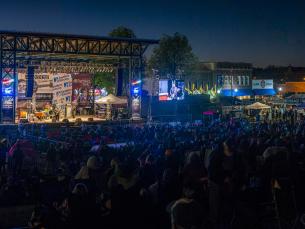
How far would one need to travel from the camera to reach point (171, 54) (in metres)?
62.1

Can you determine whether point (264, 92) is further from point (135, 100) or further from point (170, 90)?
point (135, 100)

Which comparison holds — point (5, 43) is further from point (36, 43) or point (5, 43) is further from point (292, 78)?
point (292, 78)

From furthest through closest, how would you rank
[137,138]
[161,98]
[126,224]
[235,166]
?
[161,98], [137,138], [235,166], [126,224]

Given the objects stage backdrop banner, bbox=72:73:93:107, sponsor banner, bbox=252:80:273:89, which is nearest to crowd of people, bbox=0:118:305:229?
stage backdrop banner, bbox=72:73:93:107

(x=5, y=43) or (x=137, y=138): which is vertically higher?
(x=5, y=43)

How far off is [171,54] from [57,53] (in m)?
32.6

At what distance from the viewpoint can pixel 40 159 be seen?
571 inches

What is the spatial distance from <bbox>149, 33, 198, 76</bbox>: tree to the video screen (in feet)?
52.0

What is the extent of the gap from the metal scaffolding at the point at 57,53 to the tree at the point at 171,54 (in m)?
22.0

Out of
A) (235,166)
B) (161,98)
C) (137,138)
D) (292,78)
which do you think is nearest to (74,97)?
(161,98)

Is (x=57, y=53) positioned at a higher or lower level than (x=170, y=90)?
higher

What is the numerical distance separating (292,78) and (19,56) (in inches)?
3674

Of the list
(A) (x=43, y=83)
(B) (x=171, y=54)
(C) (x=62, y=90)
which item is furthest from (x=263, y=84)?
(A) (x=43, y=83)

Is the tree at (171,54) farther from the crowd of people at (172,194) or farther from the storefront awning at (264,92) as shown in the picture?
the crowd of people at (172,194)
